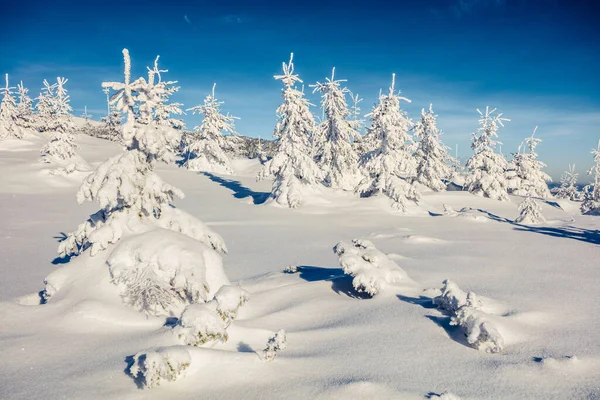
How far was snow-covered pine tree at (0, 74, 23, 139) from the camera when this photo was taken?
139 feet

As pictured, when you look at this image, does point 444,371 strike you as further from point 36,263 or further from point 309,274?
A: point 36,263

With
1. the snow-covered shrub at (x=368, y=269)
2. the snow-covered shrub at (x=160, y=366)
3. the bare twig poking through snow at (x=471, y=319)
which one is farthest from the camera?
the snow-covered shrub at (x=368, y=269)

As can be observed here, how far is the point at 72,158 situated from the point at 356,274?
114 ft

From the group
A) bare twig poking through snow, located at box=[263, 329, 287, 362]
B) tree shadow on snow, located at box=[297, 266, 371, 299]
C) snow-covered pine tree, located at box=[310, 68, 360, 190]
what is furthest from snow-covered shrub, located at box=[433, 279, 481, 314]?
snow-covered pine tree, located at box=[310, 68, 360, 190]

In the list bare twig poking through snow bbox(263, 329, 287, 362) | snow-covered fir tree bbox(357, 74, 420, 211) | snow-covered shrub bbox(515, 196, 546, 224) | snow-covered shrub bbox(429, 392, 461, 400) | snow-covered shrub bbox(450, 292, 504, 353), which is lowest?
bare twig poking through snow bbox(263, 329, 287, 362)

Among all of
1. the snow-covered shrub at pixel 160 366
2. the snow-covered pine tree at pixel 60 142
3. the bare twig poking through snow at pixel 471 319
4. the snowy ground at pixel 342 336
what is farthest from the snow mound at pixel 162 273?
the snow-covered pine tree at pixel 60 142

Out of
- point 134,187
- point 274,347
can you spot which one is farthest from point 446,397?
point 134,187

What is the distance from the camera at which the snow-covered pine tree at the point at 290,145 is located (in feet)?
79.4

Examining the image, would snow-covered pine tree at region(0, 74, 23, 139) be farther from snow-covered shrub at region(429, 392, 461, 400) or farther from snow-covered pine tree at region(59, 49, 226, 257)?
snow-covered shrub at region(429, 392, 461, 400)

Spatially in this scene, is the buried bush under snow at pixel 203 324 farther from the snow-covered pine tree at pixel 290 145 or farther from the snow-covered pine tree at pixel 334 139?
the snow-covered pine tree at pixel 334 139

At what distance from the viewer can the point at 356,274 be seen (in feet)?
23.6

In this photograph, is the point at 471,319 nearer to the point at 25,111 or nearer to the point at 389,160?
the point at 389,160

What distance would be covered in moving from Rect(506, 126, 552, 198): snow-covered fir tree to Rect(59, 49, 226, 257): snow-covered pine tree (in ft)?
135

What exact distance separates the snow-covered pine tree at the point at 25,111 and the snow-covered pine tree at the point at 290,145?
4214 centimetres
